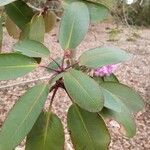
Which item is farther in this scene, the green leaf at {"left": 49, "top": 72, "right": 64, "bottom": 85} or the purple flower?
the purple flower

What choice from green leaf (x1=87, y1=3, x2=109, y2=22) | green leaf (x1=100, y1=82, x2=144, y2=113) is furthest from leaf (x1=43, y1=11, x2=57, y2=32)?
green leaf (x1=100, y1=82, x2=144, y2=113)

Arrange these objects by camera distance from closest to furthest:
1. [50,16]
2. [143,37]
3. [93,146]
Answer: [93,146], [50,16], [143,37]

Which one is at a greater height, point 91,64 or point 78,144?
point 91,64

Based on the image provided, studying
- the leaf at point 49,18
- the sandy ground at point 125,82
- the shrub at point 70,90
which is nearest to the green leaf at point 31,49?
the shrub at point 70,90

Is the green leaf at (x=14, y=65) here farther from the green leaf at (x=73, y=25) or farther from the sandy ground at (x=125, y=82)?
the sandy ground at (x=125, y=82)

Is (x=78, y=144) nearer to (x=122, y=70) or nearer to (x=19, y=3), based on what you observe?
(x=19, y=3)

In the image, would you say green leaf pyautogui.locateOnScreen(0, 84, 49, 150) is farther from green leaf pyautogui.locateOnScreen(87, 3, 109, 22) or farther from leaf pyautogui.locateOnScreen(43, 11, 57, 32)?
leaf pyautogui.locateOnScreen(43, 11, 57, 32)

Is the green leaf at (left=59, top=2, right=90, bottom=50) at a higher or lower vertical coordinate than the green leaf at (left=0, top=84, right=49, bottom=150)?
higher

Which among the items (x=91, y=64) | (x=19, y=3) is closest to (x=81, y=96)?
(x=91, y=64)
